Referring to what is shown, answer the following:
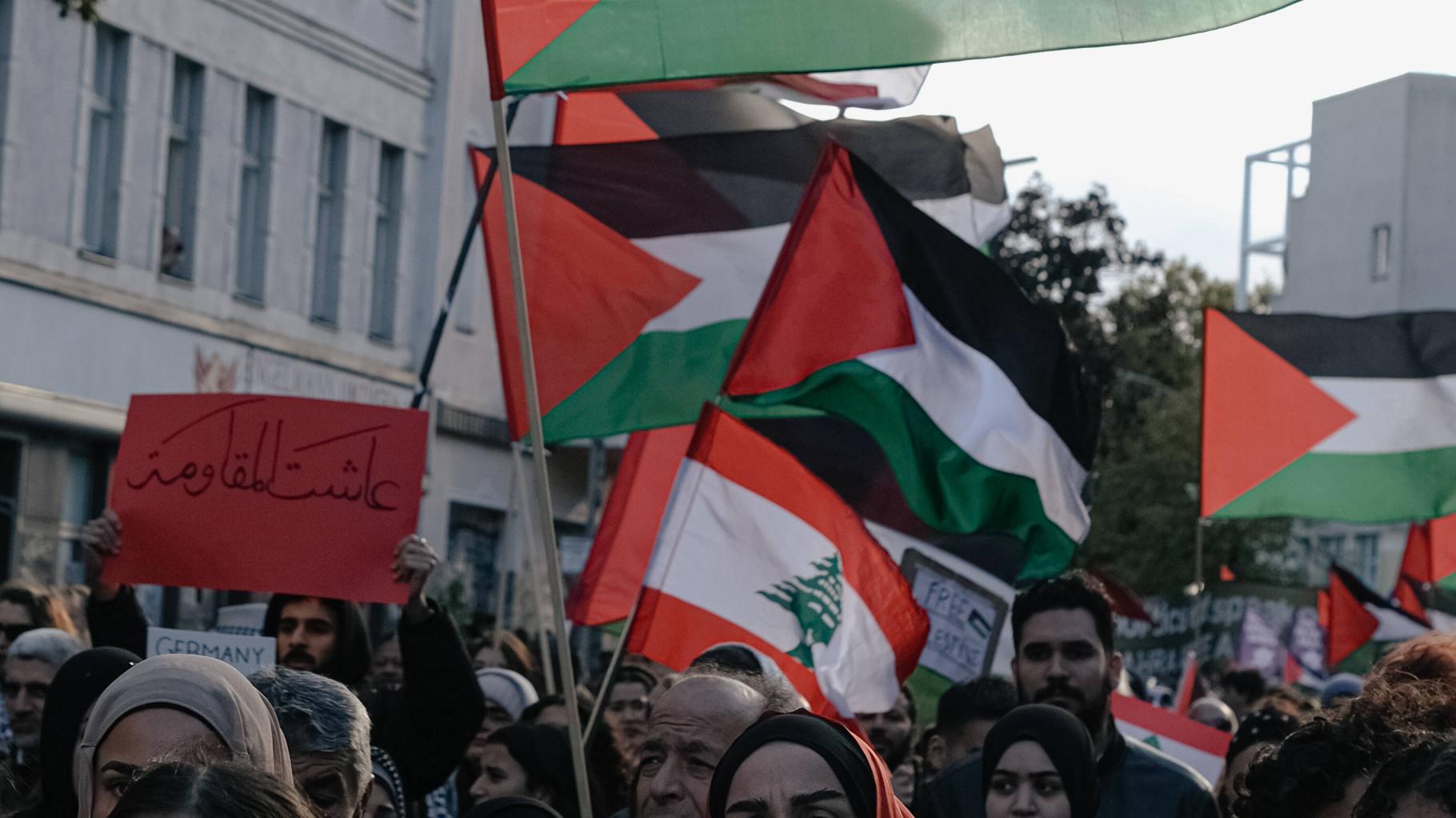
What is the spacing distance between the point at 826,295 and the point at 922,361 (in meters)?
0.45

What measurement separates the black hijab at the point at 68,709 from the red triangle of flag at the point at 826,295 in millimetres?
3017

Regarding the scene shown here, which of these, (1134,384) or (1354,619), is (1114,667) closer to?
(1354,619)

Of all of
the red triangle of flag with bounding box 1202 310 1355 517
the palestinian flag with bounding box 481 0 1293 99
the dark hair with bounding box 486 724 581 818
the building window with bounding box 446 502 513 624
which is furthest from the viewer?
the building window with bounding box 446 502 513 624

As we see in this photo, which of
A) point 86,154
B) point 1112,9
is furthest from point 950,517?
point 86,154

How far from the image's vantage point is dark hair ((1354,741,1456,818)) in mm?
3469

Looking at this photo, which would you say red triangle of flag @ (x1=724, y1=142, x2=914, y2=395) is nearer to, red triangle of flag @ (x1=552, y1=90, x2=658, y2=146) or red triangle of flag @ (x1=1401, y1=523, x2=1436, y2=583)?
red triangle of flag @ (x1=552, y1=90, x2=658, y2=146)

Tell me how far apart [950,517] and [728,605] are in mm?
1254

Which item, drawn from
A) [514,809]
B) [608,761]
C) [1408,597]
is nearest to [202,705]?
[514,809]

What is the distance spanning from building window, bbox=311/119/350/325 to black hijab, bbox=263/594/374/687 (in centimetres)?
1854

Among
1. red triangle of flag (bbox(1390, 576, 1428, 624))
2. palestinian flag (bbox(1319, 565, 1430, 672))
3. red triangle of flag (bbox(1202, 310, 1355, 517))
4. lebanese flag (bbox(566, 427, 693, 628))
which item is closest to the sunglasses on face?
lebanese flag (bbox(566, 427, 693, 628))

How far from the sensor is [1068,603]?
6.60m

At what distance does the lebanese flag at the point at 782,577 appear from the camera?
738 cm

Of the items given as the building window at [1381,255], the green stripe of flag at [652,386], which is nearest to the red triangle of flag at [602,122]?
the green stripe of flag at [652,386]

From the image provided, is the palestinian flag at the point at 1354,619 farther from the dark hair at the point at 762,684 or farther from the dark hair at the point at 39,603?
the dark hair at the point at 762,684
